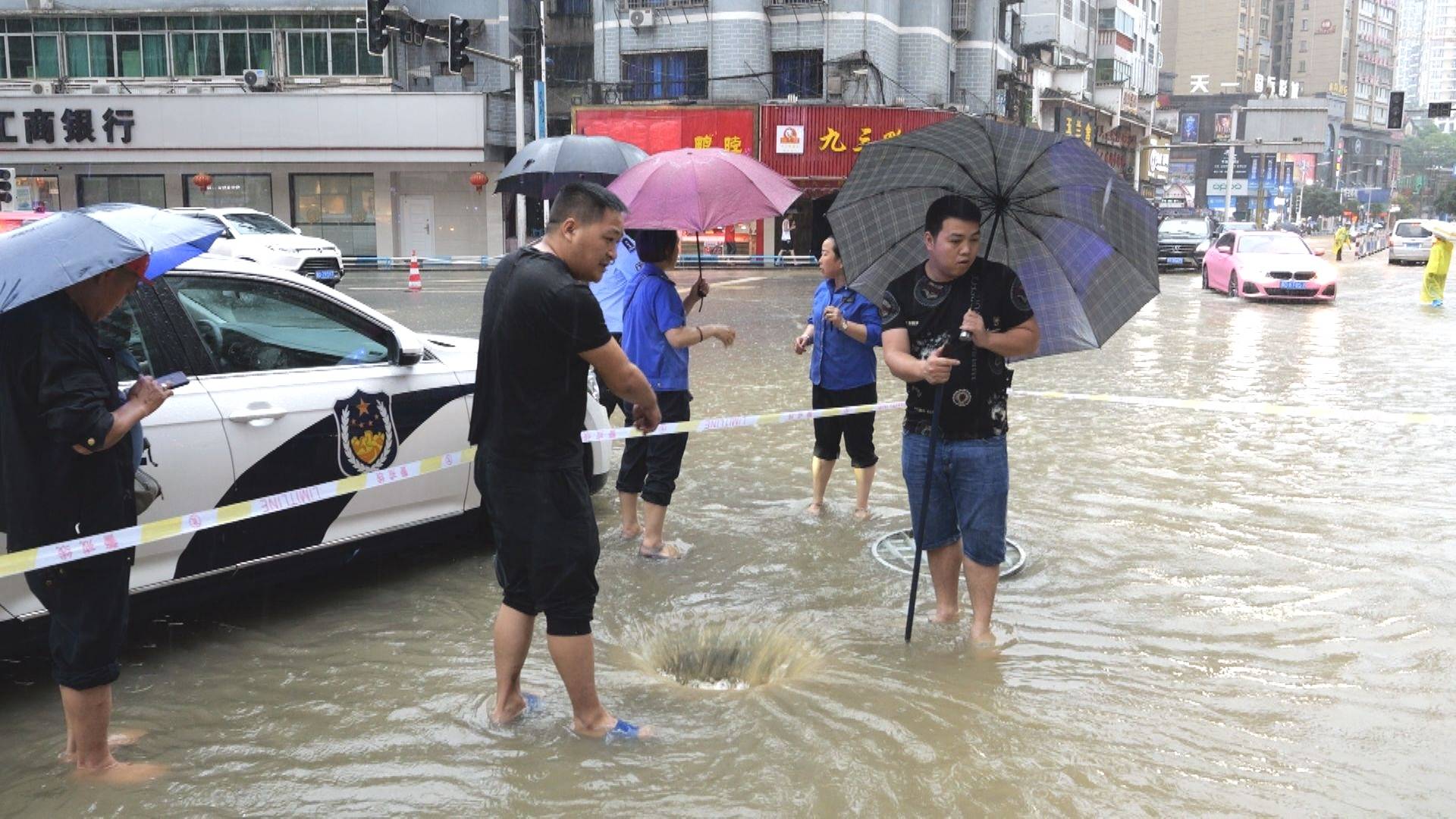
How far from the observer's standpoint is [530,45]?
124ft

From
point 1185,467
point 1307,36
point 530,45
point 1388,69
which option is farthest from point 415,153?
point 1388,69

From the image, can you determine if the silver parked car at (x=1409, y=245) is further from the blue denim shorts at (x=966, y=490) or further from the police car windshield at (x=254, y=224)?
the blue denim shorts at (x=966, y=490)

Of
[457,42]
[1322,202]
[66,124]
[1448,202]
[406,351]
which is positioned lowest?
[406,351]

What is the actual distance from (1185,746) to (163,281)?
408cm

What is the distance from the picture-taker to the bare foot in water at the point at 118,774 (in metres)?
3.55

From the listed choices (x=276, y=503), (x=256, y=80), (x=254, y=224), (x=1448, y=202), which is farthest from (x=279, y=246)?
(x=1448, y=202)

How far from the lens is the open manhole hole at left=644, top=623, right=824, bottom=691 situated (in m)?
4.60

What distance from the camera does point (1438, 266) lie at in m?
20.0

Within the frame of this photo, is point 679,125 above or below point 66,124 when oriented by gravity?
above

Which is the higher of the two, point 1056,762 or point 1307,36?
point 1307,36

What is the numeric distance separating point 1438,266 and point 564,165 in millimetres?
17837

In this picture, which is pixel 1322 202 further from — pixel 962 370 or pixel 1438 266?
pixel 962 370

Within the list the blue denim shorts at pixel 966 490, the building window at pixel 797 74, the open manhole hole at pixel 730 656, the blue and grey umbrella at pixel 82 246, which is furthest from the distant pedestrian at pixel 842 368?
the building window at pixel 797 74

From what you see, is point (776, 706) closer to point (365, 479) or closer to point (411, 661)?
point (411, 661)
